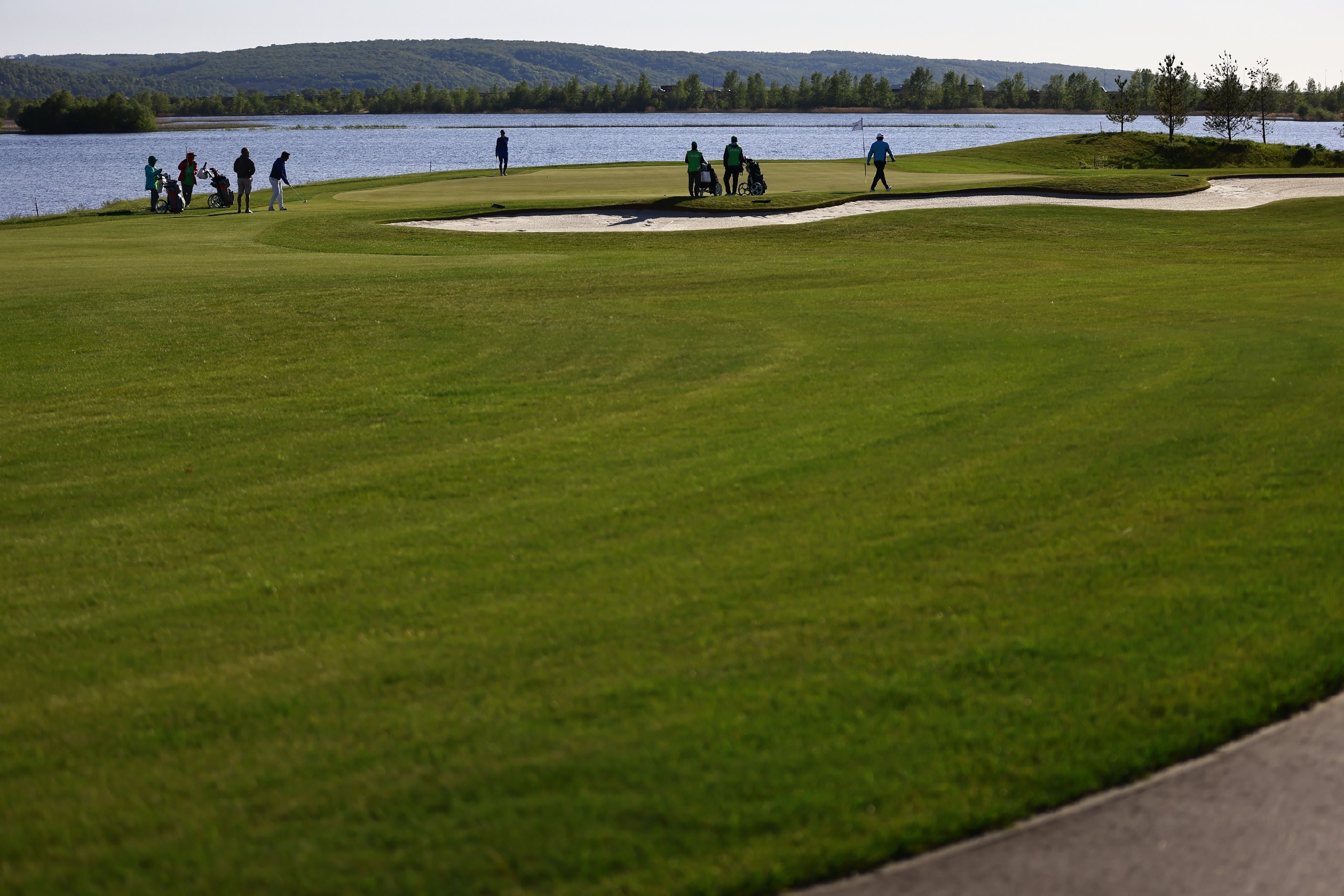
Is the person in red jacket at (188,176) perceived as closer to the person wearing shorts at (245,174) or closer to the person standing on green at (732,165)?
the person wearing shorts at (245,174)

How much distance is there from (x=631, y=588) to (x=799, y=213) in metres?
26.7

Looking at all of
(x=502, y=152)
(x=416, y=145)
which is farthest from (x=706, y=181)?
(x=416, y=145)

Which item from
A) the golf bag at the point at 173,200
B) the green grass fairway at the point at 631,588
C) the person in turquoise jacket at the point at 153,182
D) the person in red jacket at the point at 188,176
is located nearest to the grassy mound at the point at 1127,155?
the person in red jacket at the point at 188,176

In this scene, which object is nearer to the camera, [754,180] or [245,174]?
[754,180]

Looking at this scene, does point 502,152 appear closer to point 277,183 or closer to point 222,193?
point 222,193

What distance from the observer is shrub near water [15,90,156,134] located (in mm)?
135750

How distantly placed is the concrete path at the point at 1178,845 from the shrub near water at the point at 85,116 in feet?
485

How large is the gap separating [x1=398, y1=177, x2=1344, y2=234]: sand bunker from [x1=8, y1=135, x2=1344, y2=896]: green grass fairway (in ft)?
50.6

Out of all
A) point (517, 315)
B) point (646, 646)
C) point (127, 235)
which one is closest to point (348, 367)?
point (517, 315)

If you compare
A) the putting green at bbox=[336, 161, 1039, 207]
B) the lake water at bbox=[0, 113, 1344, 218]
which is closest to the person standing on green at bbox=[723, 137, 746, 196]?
the putting green at bbox=[336, 161, 1039, 207]

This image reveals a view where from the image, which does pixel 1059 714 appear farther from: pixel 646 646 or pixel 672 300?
pixel 672 300

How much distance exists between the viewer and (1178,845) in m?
4.13

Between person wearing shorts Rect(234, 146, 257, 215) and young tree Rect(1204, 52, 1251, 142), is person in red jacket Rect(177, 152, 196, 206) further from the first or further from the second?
young tree Rect(1204, 52, 1251, 142)

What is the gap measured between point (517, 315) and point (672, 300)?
2.61m
